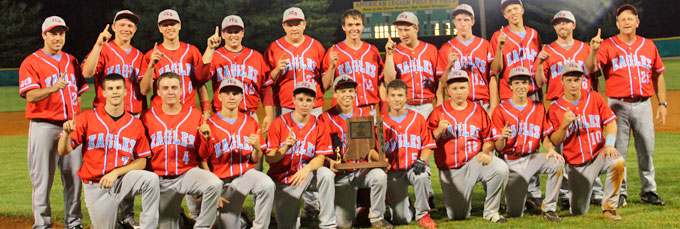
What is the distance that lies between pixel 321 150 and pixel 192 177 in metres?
1.08

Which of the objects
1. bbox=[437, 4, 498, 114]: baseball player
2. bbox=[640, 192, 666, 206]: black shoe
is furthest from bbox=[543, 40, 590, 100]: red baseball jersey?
bbox=[640, 192, 666, 206]: black shoe

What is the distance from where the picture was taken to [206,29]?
39812mm

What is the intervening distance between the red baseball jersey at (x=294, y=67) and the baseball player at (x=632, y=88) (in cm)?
257

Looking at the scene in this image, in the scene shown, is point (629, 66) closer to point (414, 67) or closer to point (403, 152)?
point (414, 67)

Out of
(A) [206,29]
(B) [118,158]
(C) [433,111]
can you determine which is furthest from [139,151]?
(A) [206,29]

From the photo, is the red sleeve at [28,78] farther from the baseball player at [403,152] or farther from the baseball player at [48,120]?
the baseball player at [403,152]

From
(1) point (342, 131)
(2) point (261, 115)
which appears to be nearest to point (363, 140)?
(1) point (342, 131)

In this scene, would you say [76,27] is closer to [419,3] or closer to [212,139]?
[419,3]

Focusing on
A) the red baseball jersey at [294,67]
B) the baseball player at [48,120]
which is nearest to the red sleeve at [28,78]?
the baseball player at [48,120]

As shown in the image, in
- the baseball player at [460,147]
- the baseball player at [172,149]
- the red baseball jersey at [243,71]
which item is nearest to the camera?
the baseball player at [172,149]

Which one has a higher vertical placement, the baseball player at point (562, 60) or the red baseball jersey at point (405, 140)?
the baseball player at point (562, 60)

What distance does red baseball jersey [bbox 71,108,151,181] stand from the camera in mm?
5352

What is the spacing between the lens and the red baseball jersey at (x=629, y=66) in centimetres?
673

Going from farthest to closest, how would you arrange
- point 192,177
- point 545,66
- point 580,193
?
point 545,66
point 580,193
point 192,177
